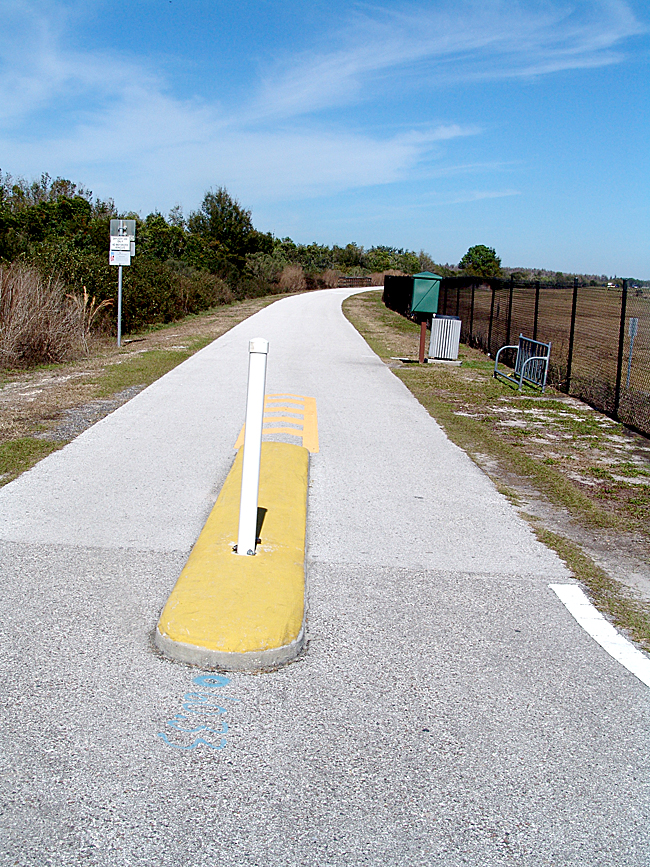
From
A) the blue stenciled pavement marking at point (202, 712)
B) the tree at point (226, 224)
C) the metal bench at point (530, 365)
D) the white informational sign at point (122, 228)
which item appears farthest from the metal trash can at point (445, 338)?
the tree at point (226, 224)

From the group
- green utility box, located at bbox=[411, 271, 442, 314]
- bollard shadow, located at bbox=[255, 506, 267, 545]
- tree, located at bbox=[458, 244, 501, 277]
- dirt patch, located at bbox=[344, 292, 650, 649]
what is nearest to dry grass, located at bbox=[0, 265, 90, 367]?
dirt patch, located at bbox=[344, 292, 650, 649]

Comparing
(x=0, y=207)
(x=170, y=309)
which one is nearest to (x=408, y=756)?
(x=170, y=309)

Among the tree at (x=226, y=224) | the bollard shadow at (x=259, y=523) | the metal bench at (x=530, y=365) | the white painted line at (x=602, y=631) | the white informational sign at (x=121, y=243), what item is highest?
the tree at (x=226, y=224)

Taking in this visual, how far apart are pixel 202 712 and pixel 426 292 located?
23910 millimetres

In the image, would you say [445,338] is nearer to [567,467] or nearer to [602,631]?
[567,467]

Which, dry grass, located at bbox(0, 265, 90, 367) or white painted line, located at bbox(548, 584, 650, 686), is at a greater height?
dry grass, located at bbox(0, 265, 90, 367)

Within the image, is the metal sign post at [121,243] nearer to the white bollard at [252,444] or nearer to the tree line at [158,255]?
the tree line at [158,255]

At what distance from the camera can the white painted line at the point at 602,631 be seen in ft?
12.6

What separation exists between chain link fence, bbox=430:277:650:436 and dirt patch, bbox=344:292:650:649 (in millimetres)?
556

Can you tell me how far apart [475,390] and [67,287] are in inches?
399

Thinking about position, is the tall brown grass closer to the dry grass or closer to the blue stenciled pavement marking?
the dry grass

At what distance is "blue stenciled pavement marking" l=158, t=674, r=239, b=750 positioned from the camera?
2990 mm

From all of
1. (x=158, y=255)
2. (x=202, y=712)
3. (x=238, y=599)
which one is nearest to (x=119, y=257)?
(x=238, y=599)

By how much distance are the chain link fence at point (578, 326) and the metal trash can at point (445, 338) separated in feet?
4.42
